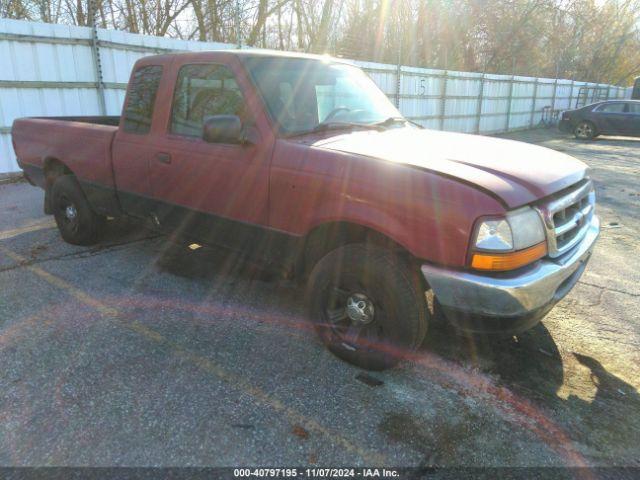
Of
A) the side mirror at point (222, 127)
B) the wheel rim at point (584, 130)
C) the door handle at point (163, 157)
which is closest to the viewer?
the side mirror at point (222, 127)

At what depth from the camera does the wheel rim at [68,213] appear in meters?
4.93

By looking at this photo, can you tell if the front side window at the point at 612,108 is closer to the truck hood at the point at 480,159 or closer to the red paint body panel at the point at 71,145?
the truck hood at the point at 480,159

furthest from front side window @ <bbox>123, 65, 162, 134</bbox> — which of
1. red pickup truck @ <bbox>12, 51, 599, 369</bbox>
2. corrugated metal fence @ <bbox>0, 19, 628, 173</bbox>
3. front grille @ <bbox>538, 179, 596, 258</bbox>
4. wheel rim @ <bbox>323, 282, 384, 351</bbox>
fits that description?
corrugated metal fence @ <bbox>0, 19, 628, 173</bbox>

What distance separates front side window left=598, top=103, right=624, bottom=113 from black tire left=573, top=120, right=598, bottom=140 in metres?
0.66

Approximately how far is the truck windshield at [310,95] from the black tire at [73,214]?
260cm

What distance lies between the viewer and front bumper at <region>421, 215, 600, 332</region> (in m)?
2.32

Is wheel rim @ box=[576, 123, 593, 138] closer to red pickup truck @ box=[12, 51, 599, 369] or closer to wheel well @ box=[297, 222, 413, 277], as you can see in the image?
red pickup truck @ box=[12, 51, 599, 369]

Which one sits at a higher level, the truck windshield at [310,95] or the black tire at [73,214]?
the truck windshield at [310,95]

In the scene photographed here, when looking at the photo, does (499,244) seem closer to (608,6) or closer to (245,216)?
(245,216)

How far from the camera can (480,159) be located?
110 inches

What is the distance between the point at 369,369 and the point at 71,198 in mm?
3696

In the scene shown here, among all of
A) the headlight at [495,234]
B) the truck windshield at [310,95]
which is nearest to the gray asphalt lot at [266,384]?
the headlight at [495,234]

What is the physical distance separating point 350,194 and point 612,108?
20.0 meters

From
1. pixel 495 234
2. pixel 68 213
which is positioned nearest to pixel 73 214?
pixel 68 213
